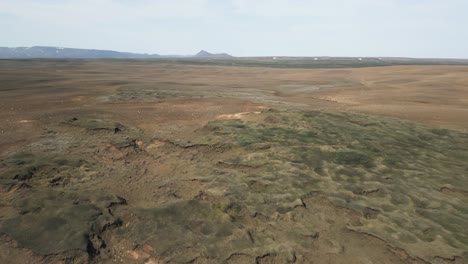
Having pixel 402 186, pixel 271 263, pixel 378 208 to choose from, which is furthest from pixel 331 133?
pixel 271 263

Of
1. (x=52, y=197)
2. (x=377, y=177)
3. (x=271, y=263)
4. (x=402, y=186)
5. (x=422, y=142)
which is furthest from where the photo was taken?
(x=422, y=142)

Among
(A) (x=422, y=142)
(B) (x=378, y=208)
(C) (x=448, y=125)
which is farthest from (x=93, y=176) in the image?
(C) (x=448, y=125)

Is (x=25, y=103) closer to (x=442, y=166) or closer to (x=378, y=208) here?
(x=378, y=208)

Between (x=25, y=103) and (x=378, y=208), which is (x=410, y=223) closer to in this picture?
(x=378, y=208)

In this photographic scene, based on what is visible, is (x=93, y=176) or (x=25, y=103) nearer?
(x=93, y=176)

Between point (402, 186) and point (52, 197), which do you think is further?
point (402, 186)

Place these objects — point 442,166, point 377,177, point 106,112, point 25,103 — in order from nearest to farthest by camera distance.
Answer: point 377,177, point 442,166, point 106,112, point 25,103
